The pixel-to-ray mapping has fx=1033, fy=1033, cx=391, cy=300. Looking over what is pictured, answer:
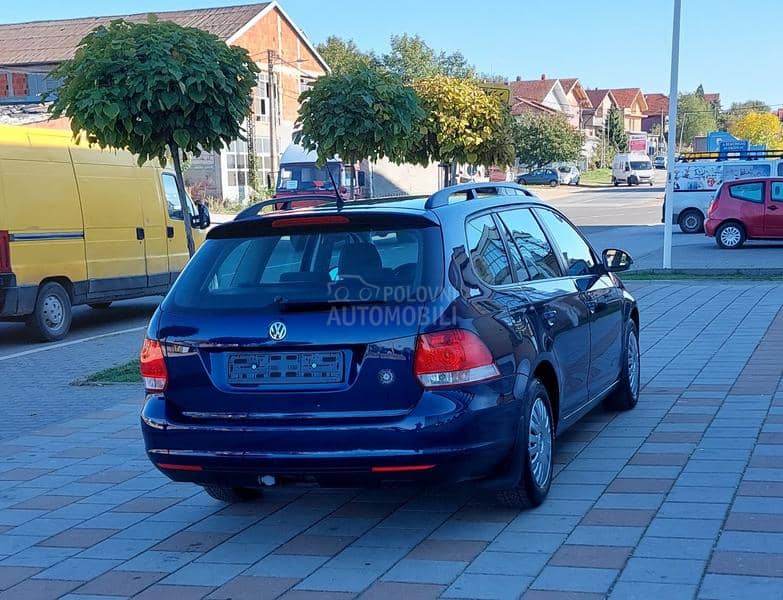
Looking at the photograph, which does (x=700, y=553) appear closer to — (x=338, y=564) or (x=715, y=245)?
(x=338, y=564)

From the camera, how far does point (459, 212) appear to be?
530 centimetres

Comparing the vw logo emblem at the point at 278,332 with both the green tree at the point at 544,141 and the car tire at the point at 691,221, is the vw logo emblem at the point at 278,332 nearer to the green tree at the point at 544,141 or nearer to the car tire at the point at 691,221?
the car tire at the point at 691,221

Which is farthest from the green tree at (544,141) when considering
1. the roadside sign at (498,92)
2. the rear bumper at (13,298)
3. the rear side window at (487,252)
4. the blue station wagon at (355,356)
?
the blue station wagon at (355,356)

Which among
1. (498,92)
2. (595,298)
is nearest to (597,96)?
(498,92)

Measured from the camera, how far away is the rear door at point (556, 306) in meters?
5.67

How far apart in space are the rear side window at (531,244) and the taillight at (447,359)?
1.04m

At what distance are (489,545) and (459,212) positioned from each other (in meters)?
1.67

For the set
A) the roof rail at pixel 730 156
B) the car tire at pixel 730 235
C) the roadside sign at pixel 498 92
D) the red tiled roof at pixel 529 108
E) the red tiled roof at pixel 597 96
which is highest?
the red tiled roof at pixel 597 96

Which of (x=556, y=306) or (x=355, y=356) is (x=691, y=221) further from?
(x=355, y=356)

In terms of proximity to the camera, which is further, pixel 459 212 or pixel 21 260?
pixel 21 260

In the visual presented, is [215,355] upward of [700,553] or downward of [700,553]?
upward

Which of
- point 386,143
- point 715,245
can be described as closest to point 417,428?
point 386,143

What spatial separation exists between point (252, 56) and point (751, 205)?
30139mm

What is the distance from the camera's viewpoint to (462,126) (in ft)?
62.4
